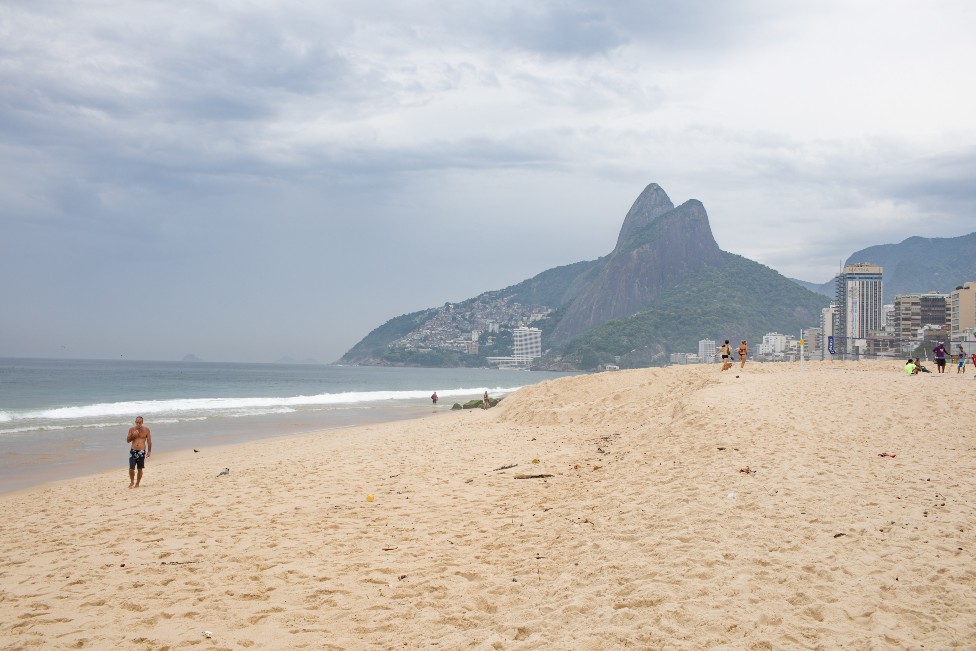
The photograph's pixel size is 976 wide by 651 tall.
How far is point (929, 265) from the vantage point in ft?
588

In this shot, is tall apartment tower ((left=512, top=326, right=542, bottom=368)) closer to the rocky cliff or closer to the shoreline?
the rocky cliff

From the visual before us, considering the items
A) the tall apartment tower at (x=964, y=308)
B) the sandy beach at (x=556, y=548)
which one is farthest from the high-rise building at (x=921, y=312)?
the sandy beach at (x=556, y=548)

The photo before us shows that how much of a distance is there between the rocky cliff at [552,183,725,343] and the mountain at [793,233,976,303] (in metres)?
37.3

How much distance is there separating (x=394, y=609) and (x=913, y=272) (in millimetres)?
213245

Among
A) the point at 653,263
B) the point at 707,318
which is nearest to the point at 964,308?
the point at 707,318

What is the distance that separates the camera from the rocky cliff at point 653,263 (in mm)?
171000

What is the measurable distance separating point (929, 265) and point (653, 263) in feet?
268

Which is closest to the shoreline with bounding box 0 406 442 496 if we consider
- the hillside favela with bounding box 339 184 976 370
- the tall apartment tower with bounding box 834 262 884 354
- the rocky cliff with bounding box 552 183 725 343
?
the hillside favela with bounding box 339 184 976 370

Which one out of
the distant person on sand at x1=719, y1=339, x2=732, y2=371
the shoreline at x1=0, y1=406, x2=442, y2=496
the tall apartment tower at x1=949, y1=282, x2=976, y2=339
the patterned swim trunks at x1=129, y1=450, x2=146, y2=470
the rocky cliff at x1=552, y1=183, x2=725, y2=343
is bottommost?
the shoreline at x1=0, y1=406, x2=442, y2=496

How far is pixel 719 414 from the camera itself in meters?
11.4

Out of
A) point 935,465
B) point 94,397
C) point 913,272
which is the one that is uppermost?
point 913,272

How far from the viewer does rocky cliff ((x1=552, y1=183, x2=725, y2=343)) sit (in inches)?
6732

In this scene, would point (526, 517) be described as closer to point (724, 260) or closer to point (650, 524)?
point (650, 524)

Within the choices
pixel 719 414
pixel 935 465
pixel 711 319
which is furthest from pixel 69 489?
pixel 711 319
